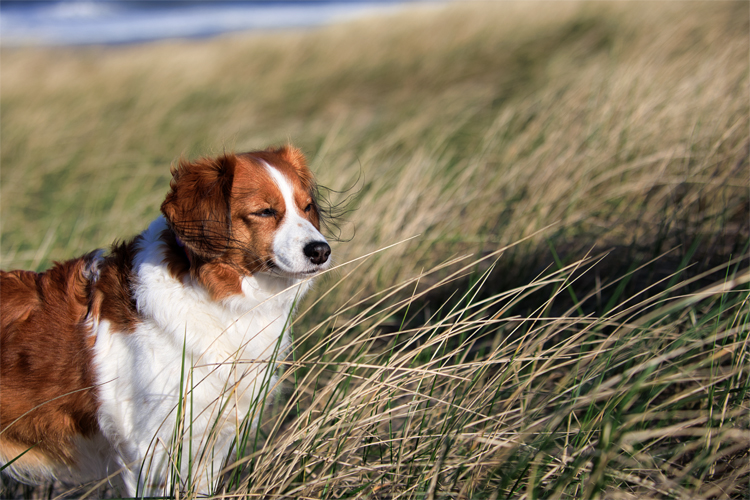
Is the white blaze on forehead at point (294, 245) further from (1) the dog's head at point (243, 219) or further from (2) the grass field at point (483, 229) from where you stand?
(2) the grass field at point (483, 229)

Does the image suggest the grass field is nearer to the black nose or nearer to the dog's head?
the black nose

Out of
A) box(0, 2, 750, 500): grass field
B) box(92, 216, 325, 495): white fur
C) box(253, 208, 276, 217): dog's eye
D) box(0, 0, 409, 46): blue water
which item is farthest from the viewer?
box(0, 0, 409, 46): blue water

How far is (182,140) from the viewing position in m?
7.30

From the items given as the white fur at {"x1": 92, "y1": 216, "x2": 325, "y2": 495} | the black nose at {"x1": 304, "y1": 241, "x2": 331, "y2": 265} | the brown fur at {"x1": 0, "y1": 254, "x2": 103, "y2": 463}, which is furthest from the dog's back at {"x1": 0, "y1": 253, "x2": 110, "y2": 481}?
the black nose at {"x1": 304, "y1": 241, "x2": 331, "y2": 265}

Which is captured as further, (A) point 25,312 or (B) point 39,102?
(B) point 39,102

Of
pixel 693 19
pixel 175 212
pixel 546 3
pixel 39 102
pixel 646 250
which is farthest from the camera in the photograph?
pixel 546 3

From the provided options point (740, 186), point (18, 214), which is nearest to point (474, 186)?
point (740, 186)

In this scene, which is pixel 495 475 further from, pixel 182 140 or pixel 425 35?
pixel 425 35

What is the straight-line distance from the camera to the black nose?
2.07 metres

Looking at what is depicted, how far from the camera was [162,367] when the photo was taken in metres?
2.03

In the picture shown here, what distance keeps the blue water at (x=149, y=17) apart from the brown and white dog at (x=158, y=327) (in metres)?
22.0

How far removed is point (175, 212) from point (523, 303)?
2.06m

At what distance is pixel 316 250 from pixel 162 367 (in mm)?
728

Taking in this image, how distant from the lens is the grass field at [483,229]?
6.11ft
